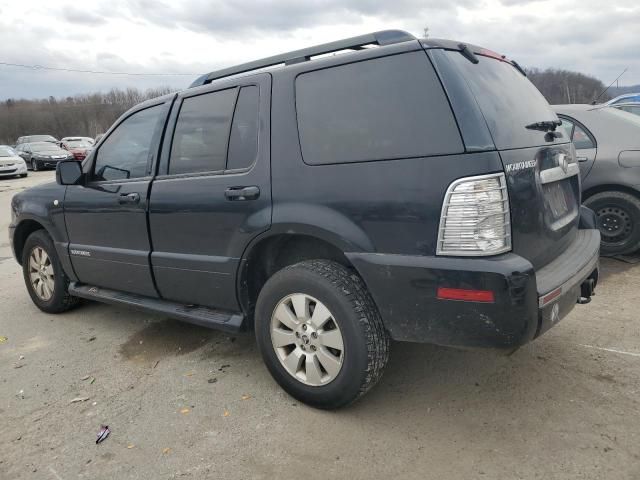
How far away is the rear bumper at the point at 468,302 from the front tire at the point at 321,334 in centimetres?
13

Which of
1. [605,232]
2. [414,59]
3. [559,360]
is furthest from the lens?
[605,232]

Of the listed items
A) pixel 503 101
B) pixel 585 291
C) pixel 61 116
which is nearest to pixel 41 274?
pixel 503 101

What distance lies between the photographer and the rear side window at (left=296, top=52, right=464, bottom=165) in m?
2.38

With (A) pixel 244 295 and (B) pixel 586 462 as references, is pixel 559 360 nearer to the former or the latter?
(B) pixel 586 462

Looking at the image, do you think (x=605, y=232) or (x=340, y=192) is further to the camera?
(x=605, y=232)

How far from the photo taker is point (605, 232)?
17.4 ft

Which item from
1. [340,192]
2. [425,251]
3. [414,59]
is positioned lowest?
[425,251]

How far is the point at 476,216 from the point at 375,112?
75 cm

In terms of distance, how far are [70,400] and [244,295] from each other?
131 cm

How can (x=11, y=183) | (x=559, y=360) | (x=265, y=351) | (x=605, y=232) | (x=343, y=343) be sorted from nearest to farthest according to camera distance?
(x=343, y=343) → (x=265, y=351) → (x=559, y=360) → (x=605, y=232) → (x=11, y=183)

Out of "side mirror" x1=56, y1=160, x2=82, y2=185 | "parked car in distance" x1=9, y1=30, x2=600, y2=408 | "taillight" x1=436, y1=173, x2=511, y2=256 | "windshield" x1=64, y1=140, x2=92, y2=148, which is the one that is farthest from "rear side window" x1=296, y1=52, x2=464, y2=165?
"windshield" x1=64, y1=140, x2=92, y2=148

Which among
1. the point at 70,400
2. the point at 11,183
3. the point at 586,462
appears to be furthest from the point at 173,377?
the point at 11,183

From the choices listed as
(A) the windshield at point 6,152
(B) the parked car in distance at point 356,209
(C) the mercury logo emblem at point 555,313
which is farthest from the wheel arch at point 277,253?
(A) the windshield at point 6,152

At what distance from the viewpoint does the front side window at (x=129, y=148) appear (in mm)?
3746
